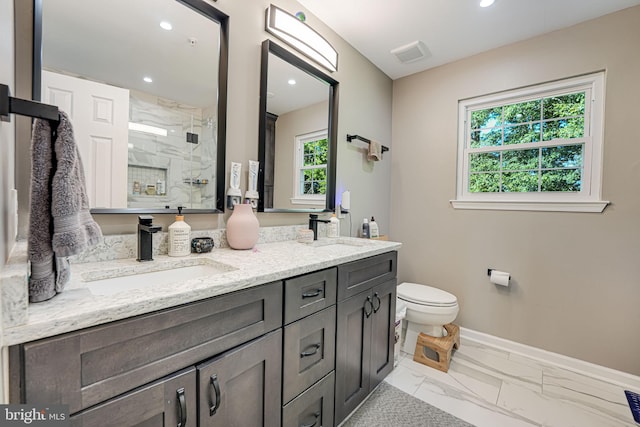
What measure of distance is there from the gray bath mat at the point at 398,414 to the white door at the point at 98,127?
162cm

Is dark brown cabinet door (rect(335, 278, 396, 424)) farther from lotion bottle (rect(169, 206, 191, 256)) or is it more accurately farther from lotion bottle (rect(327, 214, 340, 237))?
lotion bottle (rect(169, 206, 191, 256))

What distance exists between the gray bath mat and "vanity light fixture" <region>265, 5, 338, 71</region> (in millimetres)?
2282

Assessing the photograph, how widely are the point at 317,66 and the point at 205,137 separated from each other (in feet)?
3.56

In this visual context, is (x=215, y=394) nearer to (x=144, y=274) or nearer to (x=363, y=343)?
(x=144, y=274)

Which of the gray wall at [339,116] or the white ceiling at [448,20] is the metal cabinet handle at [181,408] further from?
the white ceiling at [448,20]

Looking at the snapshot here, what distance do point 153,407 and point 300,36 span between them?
6.53 feet

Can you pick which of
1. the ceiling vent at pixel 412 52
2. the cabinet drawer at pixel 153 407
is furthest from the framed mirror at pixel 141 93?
the ceiling vent at pixel 412 52

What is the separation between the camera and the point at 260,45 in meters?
1.57

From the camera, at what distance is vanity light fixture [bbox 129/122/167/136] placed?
1099 mm

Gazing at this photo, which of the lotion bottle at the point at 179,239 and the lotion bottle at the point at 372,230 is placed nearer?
the lotion bottle at the point at 179,239

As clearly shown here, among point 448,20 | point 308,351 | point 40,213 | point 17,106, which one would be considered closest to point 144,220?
point 40,213

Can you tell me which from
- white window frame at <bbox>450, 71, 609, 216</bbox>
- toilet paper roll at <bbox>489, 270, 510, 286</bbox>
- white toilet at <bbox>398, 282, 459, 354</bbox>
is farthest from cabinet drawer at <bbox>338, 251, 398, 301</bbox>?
white window frame at <bbox>450, 71, 609, 216</bbox>

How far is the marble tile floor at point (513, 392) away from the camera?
152 cm

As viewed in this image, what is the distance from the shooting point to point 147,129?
113 cm
